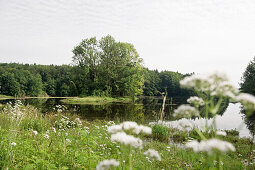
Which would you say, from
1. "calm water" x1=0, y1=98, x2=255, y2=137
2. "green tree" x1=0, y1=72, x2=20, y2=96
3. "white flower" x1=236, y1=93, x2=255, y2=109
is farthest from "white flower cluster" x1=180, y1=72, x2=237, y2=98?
"green tree" x1=0, y1=72, x2=20, y2=96

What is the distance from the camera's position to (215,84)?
2002mm

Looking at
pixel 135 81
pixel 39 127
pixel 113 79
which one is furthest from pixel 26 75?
pixel 39 127

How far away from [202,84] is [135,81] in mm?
42785

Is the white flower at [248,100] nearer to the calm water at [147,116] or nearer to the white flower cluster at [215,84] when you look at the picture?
the white flower cluster at [215,84]

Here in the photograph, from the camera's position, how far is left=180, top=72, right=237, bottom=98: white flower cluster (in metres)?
1.92

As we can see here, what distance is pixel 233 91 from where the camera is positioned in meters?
2.07

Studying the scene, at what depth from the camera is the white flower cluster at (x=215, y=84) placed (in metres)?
1.92

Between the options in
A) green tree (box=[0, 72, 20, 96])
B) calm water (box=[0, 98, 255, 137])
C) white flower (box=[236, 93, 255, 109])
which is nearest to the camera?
white flower (box=[236, 93, 255, 109])

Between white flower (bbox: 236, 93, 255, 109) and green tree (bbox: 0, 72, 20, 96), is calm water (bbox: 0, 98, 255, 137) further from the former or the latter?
green tree (bbox: 0, 72, 20, 96)

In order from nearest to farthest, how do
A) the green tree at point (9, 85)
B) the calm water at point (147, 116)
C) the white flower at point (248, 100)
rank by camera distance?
the white flower at point (248, 100) < the calm water at point (147, 116) < the green tree at point (9, 85)

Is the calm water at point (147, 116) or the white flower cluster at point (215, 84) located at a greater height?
the white flower cluster at point (215, 84)

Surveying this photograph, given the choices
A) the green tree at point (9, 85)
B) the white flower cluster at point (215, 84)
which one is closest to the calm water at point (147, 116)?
the white flower cluster at point (215, 84)

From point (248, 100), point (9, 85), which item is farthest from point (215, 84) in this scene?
point (9, 85)

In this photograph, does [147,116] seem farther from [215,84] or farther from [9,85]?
[9,85]
